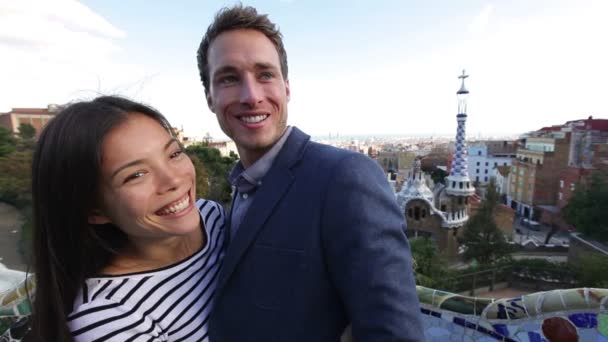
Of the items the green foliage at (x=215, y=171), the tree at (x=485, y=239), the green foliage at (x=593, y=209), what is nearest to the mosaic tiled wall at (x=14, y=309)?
the green foliage at (x=215, y=171)

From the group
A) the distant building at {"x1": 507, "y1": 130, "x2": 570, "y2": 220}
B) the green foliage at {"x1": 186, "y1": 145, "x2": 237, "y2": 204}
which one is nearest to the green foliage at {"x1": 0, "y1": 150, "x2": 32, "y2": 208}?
the green foliage at {"x1": 186, "y1": 145, "x2": 237, "y2": 204}

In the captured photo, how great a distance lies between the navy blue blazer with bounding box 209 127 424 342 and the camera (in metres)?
1.05

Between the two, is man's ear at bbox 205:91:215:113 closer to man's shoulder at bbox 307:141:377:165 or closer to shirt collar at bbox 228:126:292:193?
shirt collar at bbox 228:126:292:193

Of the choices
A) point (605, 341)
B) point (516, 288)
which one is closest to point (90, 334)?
point (605, 341)

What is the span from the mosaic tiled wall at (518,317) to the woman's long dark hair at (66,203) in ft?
4.18

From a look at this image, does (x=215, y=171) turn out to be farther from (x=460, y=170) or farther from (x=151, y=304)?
(x=151, y=304)

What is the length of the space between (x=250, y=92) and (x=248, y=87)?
0.03 m

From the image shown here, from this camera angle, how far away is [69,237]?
1310mm

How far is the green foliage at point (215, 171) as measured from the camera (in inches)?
635

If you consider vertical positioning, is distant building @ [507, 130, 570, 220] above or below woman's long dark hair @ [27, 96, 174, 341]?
below

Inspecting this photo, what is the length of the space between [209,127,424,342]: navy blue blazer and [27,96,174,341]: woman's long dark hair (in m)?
0.54

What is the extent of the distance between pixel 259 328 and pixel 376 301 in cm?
48

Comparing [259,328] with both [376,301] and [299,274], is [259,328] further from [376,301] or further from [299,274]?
[376,301]

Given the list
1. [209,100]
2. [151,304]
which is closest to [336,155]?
[209,100]
